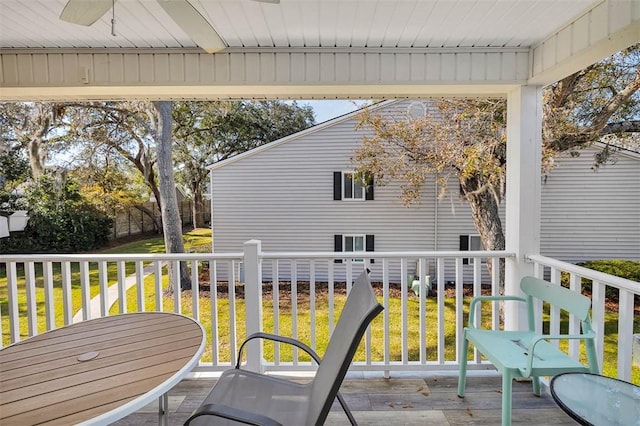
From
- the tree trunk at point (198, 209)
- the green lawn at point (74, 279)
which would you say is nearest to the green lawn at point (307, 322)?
the green lawn at point (74, 279)

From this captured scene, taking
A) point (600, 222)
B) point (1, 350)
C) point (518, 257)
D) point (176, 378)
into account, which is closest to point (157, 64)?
point (1, 350)

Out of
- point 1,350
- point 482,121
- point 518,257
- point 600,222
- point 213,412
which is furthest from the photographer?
point 600,222

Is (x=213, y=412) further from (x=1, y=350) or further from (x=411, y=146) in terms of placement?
(x=411, y=146)

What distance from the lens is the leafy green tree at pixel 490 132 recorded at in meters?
4.41

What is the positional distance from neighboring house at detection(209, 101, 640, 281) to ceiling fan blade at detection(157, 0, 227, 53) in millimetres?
6117

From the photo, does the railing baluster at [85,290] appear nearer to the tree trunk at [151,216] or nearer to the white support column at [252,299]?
the white support column at [252,299]

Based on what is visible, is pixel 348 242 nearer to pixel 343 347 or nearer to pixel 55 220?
pixel 343 347

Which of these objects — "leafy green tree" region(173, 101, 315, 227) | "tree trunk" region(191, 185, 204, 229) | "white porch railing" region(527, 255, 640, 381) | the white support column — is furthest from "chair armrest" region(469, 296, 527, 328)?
"tree trunk" region(191, 185, 204, 229)

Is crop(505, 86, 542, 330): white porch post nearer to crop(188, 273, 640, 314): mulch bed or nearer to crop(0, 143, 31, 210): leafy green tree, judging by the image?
crop(188, 273, 640, 314): mulch bed

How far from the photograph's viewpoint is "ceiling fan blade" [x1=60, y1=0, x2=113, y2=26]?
1.48m

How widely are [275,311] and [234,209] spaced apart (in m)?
6.16

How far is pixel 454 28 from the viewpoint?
217 cm

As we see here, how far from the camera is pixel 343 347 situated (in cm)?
122

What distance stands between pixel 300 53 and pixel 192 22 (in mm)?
974
